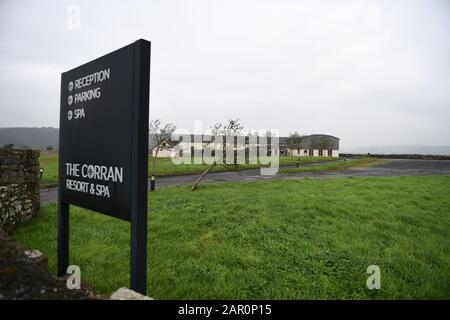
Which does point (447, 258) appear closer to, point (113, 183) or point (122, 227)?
point (113, 183)

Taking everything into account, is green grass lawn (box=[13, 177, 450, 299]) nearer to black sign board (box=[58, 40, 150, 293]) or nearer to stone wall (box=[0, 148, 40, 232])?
stone wall (box=[0, 148, 40, 232])

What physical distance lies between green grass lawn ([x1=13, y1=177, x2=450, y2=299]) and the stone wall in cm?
30

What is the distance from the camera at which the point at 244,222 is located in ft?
22.4

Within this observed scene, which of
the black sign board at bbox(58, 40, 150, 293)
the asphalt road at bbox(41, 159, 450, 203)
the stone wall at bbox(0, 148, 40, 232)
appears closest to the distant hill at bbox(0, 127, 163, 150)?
the asphalt road at bbox(41, 159, 450, 203)

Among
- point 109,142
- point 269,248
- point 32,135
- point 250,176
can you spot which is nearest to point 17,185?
point 109,142

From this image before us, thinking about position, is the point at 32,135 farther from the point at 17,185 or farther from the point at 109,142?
the point at 109,142

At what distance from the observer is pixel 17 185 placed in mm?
6281

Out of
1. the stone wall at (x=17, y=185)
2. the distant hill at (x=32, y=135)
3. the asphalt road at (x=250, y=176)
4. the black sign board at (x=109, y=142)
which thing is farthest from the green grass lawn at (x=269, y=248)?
the distant hill at (x=32, y=135)

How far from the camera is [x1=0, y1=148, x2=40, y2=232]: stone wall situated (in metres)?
5.81

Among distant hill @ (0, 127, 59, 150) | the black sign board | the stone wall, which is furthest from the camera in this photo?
distant hill @ (0, 127, 59, 150)

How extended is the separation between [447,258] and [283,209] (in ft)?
13.3

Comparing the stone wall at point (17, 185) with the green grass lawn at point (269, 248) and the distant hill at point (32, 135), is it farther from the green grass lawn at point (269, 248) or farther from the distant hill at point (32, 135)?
the distant hill at point (32, 135)

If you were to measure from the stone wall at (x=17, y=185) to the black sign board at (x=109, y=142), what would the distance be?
10.0 feet

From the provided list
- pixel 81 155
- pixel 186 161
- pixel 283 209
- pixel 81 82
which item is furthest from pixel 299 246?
pixel 186 161
